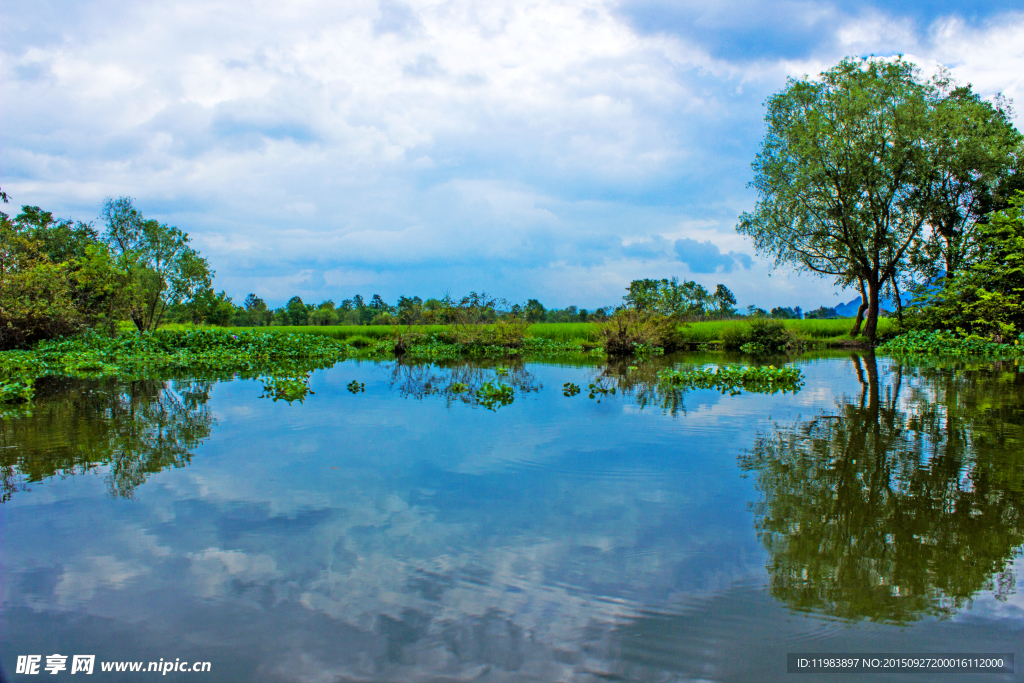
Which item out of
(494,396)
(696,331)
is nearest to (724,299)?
(696,331)

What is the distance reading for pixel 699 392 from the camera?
35.4 feet

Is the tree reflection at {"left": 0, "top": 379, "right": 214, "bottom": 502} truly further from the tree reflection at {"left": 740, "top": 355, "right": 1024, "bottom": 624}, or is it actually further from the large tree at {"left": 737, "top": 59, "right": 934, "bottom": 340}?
the large tree at {"left": 737, "top": 59, "right": 934, "bottom": 340}

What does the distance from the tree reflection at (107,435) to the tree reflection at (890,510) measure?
212 inches

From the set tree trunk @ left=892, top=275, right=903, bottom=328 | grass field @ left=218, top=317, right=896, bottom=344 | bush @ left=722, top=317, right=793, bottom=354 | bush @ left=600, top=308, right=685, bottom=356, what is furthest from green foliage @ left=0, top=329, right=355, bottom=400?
tree trunk @ left=892, top=275, right=903, bottom=328

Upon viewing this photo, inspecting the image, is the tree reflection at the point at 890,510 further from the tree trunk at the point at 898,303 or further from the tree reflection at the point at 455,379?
the tree trunk at the point at 898,303

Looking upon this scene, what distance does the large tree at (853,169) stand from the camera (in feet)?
77.6

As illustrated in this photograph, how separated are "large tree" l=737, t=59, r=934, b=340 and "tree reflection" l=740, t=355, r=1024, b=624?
19.3 m

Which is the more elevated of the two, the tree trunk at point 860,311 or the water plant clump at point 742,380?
the tree trunk at point 860,311

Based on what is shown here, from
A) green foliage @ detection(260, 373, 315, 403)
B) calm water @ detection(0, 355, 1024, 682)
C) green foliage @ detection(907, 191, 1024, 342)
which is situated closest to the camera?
calm water @ detection(0, 355, 1024, 682)

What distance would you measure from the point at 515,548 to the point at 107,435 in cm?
652

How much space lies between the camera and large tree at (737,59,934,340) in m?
23.7

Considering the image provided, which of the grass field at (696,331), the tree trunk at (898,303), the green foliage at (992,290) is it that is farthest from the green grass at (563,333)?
the green foliage at (992,290)

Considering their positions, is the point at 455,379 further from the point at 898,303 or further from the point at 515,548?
the point at 898,303

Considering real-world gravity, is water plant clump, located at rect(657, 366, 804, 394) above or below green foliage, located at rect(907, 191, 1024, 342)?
below
